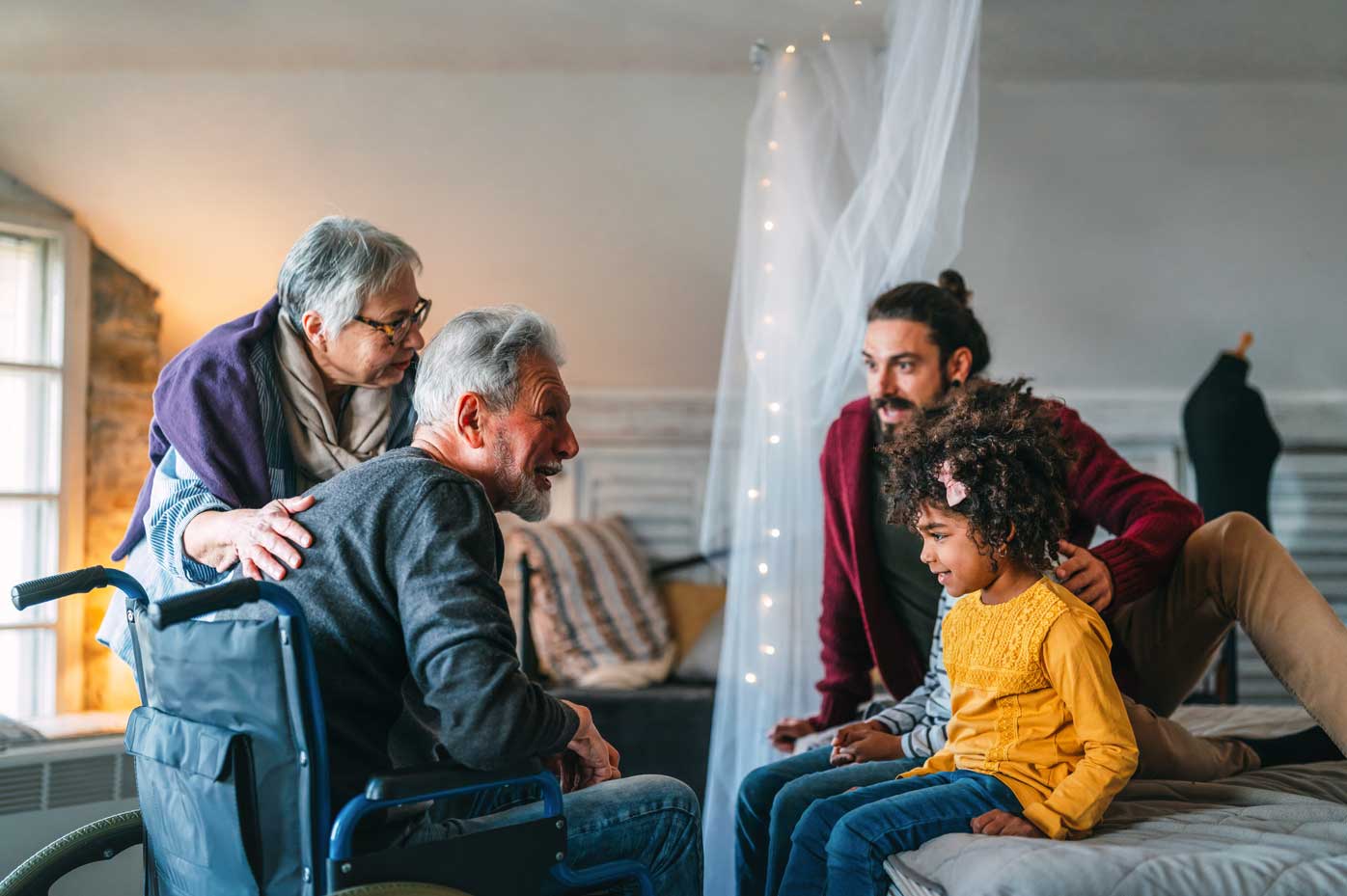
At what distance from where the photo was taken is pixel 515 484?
1595 mm

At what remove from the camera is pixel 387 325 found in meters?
2.02

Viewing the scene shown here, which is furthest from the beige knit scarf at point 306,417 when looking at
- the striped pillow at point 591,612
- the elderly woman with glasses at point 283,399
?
the striped pillow at point 591,612

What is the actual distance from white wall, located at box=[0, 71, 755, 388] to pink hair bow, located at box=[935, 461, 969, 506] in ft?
6.79

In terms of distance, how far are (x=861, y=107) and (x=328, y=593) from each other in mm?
2054

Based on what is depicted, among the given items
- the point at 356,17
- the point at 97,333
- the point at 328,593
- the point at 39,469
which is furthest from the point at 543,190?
the point at 328,593

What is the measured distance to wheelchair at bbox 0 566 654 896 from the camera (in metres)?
1.27

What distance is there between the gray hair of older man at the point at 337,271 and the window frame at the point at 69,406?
218cm

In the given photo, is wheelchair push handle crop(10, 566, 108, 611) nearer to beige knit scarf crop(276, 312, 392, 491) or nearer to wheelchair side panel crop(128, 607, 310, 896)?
wheelchair side panel crop(128, 607, 310, 896)

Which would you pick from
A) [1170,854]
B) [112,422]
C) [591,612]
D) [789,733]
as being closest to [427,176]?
[112,422]

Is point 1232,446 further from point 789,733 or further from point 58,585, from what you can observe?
point 58,585

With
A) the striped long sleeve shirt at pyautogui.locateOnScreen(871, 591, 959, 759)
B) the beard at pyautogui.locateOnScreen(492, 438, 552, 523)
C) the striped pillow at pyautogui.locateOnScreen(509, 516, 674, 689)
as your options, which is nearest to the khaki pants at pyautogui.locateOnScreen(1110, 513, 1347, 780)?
the striped long sleeve shirt at pyautogui.locateOnScreen(871, 591, 959, 759)

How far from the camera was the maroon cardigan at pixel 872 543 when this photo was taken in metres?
2.10

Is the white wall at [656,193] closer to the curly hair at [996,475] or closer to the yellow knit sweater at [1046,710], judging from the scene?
the curly hair at [996,475]

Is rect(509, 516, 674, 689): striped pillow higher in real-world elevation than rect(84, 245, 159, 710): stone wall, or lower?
lower
